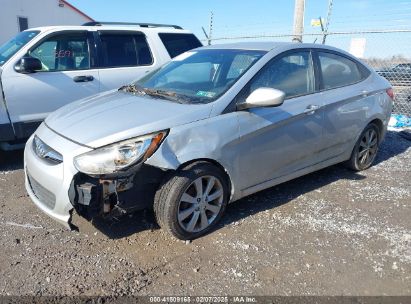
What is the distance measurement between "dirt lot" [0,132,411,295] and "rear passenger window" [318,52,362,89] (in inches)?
53.9

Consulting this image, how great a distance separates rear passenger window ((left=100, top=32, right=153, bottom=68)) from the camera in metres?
5.65

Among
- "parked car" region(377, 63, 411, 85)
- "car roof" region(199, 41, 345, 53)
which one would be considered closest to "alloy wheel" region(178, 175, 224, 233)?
"car roof" region(199, 41, 345, 53)

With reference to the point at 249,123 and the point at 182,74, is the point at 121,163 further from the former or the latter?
the point at 182,74

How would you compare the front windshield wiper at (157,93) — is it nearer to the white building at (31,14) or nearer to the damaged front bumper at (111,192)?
the damaged front bumper at (111,192)

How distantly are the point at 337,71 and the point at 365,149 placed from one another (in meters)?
1.22

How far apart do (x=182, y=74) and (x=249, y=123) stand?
1071 mm

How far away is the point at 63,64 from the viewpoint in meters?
5.28

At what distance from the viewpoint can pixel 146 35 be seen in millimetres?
6125

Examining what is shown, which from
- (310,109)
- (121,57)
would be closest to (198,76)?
(310,109)

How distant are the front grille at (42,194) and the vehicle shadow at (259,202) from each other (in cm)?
44

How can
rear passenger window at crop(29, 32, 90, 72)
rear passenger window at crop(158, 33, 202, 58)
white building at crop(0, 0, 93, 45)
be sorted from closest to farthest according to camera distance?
rear passenger window at crop(29, 32, 90, 72) → rear passenger window at crop(158, 33, 202, 58) → white building at crop(0, 0, 93, 45)

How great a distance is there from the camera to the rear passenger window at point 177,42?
634 centimetres

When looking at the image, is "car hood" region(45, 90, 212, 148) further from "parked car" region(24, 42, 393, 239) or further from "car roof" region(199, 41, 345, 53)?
"car roof" region(199, 41, 345, 53)

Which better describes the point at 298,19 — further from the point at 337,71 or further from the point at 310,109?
the point at 310,109
